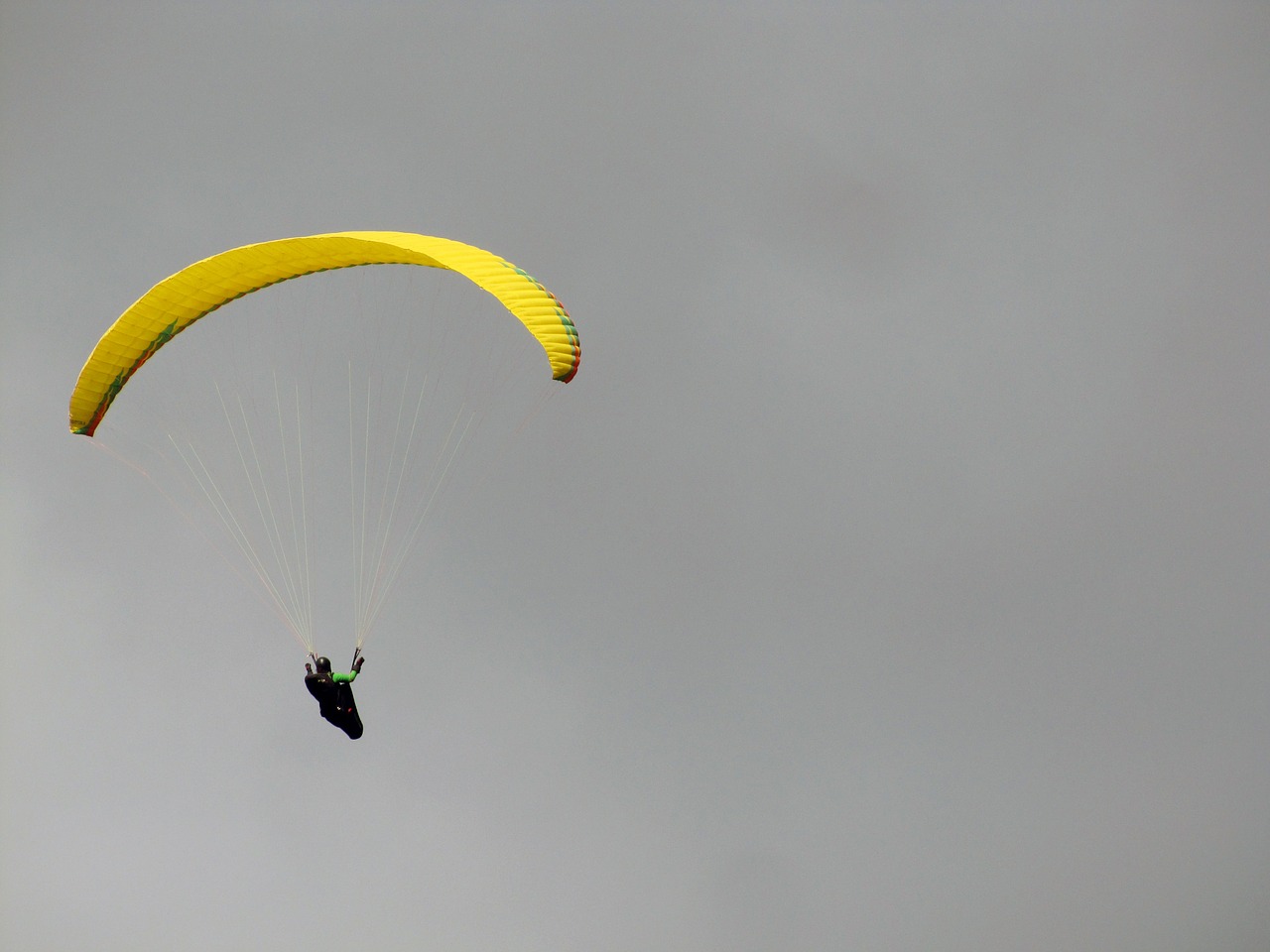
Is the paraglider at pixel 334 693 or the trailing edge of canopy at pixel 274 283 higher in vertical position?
the trailing edge of canopy at pixel 274 283

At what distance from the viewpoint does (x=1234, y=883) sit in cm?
11750

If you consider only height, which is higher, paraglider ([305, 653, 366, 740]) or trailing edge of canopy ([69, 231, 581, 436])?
trailing edge of canopy ([69, 231, 581, 436])

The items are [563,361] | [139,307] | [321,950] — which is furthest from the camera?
[321,950]

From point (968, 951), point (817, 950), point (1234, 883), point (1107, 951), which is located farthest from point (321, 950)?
point (1234, 883)

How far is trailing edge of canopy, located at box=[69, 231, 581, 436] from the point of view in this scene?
69.4ft

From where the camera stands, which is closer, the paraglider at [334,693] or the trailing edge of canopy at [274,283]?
the trailing edge of canopy at [274,283]

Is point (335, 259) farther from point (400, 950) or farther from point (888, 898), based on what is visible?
point (888, 898)

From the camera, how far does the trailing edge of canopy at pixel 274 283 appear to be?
832 inches

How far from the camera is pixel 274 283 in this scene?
2372cm

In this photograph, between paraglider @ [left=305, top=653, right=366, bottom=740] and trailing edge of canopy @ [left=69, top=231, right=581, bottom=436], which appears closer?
trailing edge of canopy @ [left=69, top=231, right=581, bottom=436]

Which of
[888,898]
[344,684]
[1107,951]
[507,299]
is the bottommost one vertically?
[1107,951]

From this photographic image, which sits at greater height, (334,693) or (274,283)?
(274,283)

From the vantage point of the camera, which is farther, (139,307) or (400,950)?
(400,950)

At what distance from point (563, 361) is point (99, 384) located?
8.89m
